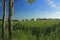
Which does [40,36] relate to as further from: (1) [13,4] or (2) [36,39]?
(1) [13,4]

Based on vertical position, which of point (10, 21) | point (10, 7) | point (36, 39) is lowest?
point (36, 39)

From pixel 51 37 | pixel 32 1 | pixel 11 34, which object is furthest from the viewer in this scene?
pixel 32 1

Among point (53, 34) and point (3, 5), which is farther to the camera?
point (3, 5)

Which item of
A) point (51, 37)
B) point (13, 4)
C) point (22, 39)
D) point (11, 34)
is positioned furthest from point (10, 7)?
point (51, 37)

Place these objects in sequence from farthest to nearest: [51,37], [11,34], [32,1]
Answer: [32,1], [11,34], [51,37]

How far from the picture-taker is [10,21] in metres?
12.7

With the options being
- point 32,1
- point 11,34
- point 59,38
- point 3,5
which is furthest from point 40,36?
point 3,5

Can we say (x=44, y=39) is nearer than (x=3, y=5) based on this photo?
Yes

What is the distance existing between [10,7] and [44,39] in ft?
11.6

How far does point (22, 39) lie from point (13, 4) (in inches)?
122

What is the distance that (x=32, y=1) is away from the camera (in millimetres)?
14078

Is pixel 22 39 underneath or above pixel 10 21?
underneath

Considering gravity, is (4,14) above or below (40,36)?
above

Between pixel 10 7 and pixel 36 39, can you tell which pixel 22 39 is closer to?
pixel 36 39
